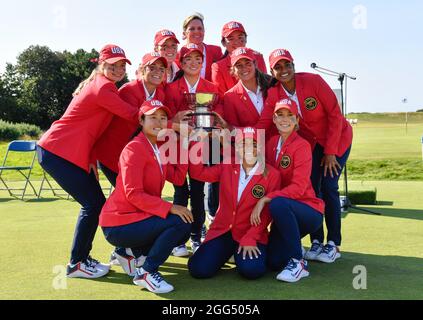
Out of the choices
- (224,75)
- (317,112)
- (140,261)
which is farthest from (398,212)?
(140,261)

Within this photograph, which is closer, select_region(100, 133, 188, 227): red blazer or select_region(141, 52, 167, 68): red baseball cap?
select_region(100, 133, 188, 227): red blazer

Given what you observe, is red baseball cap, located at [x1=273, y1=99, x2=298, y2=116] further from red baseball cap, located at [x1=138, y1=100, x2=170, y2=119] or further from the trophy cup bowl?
red baseball cap, located at [x1=138, y1=100, x2=170, y2=119]

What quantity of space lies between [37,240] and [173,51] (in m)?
2.69

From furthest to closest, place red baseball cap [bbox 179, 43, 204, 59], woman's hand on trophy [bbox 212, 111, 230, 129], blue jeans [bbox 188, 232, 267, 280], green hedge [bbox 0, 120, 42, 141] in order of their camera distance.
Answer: green hedge [bbox 0, 120, 42, 141] → red baseball cap [bbox 179, 43, 204, 59] → woman's hand on trophy [bbox 212, 111, 230, 129] → blue jeans [bbox 188, 232, 267, 280]

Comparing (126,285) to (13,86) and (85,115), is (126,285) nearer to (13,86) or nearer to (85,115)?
(85,115)

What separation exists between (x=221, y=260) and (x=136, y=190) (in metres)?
0.95

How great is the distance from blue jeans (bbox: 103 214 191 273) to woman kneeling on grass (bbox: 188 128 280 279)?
401 mm

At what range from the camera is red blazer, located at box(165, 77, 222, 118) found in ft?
15.4

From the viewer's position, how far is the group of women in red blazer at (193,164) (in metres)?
4.00

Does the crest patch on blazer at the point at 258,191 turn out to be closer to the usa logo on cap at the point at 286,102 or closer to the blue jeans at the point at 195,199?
the usa logo on cap at the point at 286,102

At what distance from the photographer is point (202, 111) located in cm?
440

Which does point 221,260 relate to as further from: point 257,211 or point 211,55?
point 211,55

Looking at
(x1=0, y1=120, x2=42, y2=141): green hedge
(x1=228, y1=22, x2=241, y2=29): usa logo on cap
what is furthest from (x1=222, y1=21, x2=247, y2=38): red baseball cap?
(x1=0, y1=120, x2=42, y2=141): green hedge

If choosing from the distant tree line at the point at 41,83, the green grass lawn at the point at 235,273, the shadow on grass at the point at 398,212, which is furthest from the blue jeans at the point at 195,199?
the distant tree line at the point at 41,83
